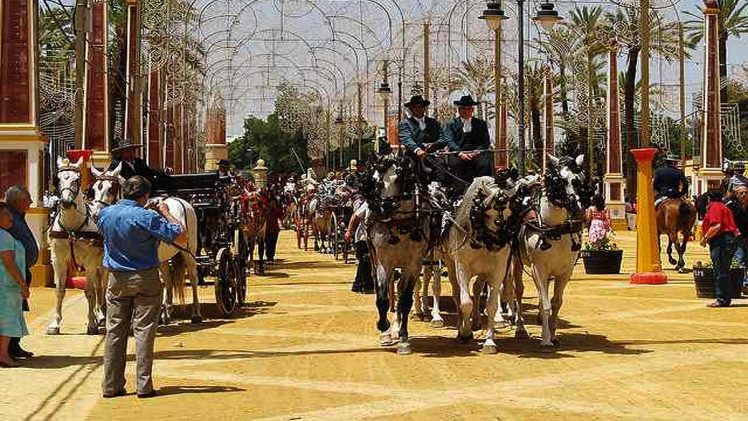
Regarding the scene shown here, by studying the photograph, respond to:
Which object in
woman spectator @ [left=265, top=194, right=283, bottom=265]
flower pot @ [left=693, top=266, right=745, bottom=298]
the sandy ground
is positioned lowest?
the sandy ground

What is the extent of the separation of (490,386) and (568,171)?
11.5 ft

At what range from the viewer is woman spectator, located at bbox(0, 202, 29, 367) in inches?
540

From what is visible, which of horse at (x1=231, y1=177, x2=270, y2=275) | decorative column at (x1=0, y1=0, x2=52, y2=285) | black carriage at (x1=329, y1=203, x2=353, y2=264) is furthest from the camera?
black carriage at (x1=329, y1=203, x2=353, y2=264)

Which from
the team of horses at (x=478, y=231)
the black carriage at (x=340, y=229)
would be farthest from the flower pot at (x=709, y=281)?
the black carriage at (x=340, y=229)

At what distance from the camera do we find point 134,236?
38.5 feet

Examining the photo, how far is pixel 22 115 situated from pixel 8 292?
41.1 feet

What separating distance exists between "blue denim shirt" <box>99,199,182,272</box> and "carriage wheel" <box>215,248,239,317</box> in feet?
22.5

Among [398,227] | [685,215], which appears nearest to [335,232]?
[685,215]

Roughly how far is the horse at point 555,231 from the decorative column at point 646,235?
9.85 metres

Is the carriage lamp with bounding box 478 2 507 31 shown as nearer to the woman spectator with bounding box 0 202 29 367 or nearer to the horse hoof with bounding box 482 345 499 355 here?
the horse hoof with bounding box 482 345 499 355

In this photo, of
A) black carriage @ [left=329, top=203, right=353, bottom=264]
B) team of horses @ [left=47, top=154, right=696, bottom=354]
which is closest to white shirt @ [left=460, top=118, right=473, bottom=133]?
team of horses @ [left=47, top=154, right=696, bottom=354]

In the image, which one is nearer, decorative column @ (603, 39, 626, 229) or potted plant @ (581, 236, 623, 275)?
potted plant @ (581, 236, 623, 275)

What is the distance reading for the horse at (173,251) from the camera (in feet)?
54.2

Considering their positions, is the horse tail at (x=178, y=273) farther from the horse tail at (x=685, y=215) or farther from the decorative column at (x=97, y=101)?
the decorative column at (x=97, y=101)
